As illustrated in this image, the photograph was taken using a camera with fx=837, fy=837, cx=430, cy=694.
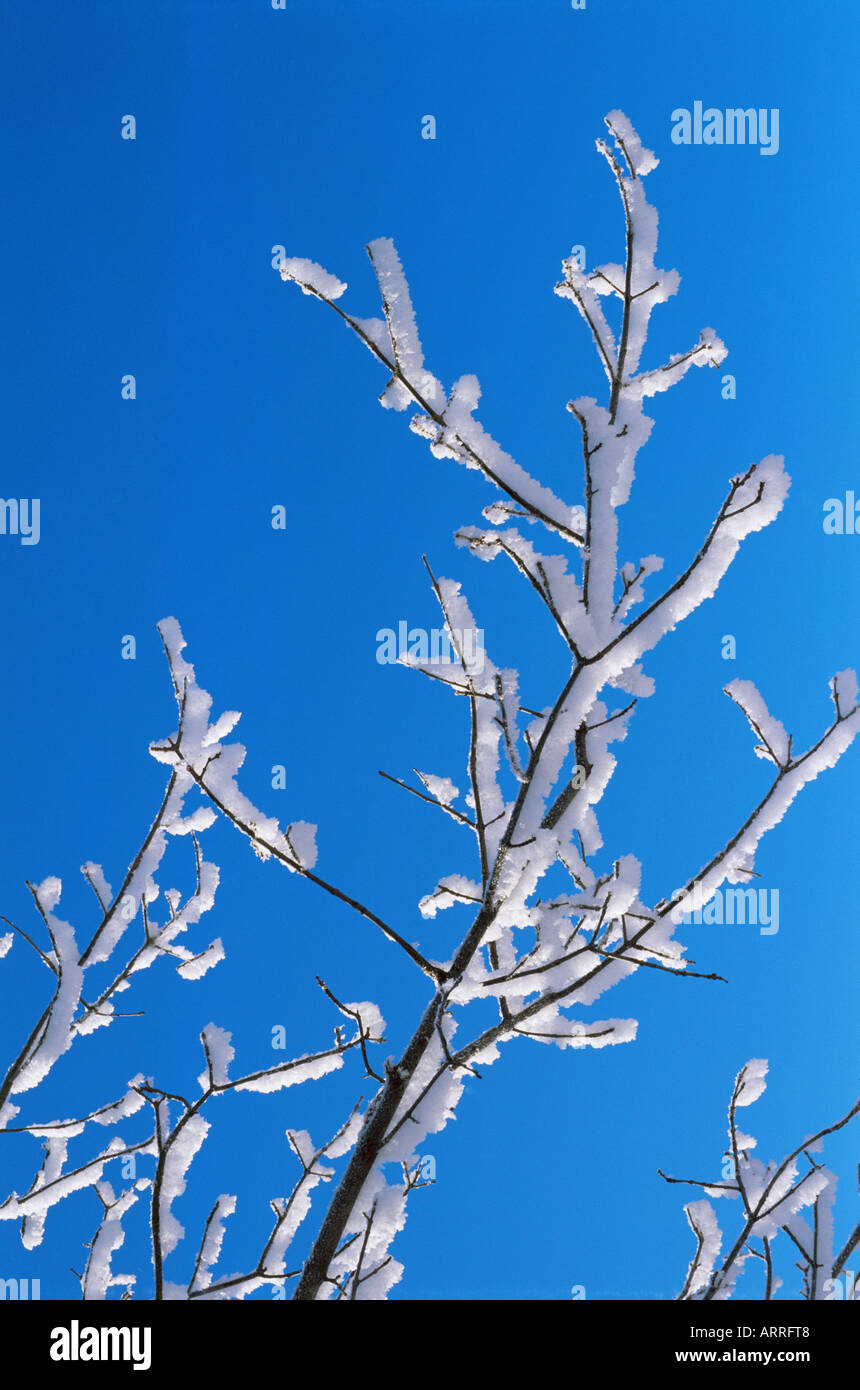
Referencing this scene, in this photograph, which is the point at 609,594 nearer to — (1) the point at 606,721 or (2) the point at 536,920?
(1) the point at 606,721

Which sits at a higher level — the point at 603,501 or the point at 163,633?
the point at 603,501

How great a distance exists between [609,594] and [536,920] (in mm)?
588

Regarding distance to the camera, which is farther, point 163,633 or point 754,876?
point 163,633

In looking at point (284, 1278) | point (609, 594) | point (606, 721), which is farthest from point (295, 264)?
point (284, 1278)

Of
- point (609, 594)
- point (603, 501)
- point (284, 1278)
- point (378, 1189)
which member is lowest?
point (284, 1278)
